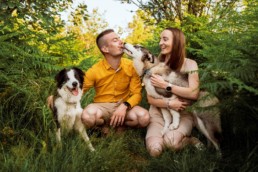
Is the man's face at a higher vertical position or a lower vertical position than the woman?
higher

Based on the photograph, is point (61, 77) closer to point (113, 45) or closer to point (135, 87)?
point (113, 45)

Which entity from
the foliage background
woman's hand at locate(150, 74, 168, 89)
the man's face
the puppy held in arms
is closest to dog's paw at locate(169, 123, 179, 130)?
the foliage background

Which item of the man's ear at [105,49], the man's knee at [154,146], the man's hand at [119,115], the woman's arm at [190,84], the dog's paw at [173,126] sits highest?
the man's ear at [105,49]

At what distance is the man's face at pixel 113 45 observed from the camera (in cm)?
471

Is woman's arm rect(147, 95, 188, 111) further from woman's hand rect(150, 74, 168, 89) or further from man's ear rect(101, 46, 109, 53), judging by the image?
man's ear rect(101, 46, 109, 53)

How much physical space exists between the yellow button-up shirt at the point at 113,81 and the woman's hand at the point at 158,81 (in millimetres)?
405

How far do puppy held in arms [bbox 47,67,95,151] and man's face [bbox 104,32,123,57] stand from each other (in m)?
0.61

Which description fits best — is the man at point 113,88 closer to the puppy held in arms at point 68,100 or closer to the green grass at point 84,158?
the puppy held in arms at point 68,100

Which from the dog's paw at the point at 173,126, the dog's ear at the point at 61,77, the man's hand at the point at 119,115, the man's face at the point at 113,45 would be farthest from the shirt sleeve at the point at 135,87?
the dog's ear at the point at 61,77

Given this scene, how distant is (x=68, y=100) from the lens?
4293 mm

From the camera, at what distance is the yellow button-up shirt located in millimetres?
4836

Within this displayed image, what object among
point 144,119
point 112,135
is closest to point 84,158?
point 112,135

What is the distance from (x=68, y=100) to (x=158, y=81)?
3.80 feet

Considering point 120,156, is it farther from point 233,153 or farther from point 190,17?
point 190,17
